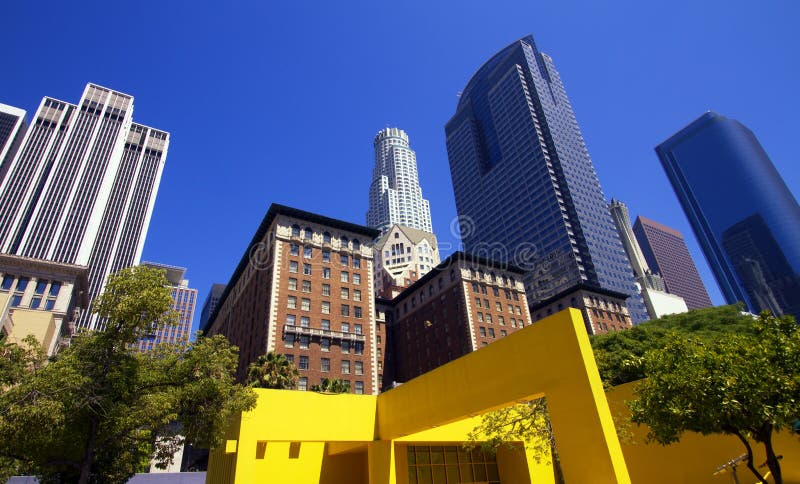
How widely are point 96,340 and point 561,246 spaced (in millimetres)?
139373

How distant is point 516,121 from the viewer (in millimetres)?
175750

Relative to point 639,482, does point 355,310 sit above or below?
above

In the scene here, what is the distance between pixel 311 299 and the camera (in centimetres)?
6178

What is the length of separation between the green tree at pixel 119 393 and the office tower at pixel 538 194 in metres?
123

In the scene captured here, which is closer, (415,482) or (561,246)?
(415,482)

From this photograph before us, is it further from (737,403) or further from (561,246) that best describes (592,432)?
(561,246)

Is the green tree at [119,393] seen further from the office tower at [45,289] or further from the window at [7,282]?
the window at [7,282]

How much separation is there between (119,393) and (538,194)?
153 meters

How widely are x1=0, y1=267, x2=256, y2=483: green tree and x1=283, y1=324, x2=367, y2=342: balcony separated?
37.7 metres

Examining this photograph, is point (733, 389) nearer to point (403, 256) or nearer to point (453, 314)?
point (453, 314)

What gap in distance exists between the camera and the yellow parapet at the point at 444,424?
12156 millimetres

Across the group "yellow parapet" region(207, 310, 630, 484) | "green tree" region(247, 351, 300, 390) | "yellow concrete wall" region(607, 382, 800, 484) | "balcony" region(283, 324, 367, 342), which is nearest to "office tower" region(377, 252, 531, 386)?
"balcony" region(283, 324, 367, 342)

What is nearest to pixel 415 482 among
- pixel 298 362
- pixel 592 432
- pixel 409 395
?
pixel 409 395

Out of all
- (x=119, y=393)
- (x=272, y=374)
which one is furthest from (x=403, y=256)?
(x=119, y=393)
